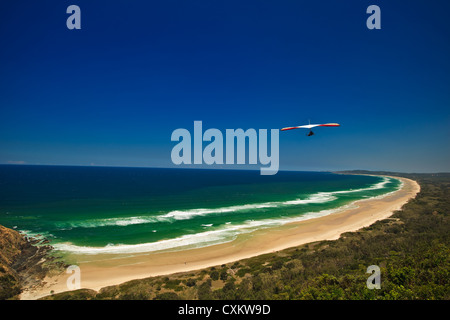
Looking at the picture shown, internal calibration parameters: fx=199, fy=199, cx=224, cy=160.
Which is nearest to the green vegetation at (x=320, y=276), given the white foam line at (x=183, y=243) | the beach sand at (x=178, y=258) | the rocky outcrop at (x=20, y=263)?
the beach sand at (x=178, y=258)

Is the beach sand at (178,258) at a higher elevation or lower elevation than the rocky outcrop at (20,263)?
lower

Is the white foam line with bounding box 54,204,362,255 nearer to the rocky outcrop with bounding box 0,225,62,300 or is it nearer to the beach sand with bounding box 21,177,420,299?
the beach sand with bounding box 21,177,420,299

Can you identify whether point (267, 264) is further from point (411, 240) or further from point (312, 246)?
point (411, 240)

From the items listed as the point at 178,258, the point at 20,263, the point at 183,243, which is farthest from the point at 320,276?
the point at 20,263

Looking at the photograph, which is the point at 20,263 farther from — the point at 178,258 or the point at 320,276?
the point at 320,276

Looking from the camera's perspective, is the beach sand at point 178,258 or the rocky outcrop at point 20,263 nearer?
the rocky outcrop at point 20,263

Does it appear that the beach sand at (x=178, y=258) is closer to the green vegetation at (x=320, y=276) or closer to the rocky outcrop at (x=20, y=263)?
the rocky outcrop at (x=20, y=263)
